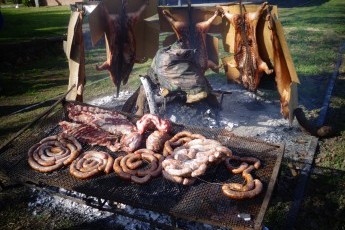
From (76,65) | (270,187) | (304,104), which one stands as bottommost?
(304,104)

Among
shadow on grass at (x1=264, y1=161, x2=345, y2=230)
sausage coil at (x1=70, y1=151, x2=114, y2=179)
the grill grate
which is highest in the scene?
sausage coil at (x1=70, y1=151, x2=114, y2=179)

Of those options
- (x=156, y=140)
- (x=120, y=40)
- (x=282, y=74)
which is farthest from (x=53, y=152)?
(x=282, y=74)

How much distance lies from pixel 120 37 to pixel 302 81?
584 centimetres

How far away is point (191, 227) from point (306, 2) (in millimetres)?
24825

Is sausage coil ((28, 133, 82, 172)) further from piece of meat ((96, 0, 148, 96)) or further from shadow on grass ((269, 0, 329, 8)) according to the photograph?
shadow on grass ((269, 0, 329, 8))

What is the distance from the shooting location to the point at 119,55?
6352 millimetres

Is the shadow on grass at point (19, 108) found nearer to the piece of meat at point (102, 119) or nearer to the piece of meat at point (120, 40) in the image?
the piece of meat at point (120, 40)

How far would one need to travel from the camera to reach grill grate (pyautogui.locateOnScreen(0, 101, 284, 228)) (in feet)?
10.8

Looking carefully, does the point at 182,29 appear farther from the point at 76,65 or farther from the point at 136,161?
the point at 136,161

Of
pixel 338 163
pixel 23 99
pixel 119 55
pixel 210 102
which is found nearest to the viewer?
pixel 338 163

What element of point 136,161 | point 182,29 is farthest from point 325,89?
point 136,161

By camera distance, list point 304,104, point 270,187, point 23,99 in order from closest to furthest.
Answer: point 270,187 → point 304,104 → point 23,99

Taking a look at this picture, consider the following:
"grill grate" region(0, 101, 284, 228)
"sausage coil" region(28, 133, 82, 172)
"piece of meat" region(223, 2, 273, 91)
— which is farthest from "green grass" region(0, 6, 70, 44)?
"grill grate" region(0, 101, 284, 228)

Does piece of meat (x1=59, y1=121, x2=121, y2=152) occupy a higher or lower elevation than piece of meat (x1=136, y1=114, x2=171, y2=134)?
lower
